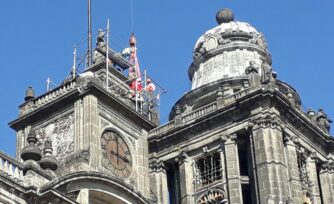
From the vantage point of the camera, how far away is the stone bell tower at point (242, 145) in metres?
59.4

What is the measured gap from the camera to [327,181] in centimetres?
6362

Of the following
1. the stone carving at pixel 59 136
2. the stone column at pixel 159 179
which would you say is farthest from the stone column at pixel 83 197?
the stone column at pixel 159 179

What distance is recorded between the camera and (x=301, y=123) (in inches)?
2442

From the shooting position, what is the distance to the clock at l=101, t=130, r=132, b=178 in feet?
149

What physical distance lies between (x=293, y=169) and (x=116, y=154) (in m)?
16.9

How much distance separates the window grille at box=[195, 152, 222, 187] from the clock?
1555 cm

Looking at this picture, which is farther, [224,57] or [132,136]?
[224,57]

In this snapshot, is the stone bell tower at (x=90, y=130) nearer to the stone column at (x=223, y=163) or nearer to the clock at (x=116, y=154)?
the clock at (x=116, y=154)

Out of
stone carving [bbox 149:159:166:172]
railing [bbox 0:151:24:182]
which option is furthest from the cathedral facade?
railing [bbox 0:151:24:182]

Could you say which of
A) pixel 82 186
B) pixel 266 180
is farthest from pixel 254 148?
pixel 82 186

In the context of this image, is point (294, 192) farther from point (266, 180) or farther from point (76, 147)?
point (76, 147)

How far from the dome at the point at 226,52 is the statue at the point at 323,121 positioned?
517cm

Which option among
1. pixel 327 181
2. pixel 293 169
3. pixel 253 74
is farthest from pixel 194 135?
pixel 327 181

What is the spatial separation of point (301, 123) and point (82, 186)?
2420cm
